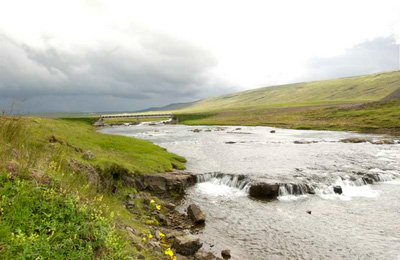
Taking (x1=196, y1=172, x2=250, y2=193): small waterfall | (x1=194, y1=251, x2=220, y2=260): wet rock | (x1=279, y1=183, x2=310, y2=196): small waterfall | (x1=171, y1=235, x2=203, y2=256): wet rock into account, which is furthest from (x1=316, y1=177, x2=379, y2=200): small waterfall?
(x1=171, y1=235, x2=203, y2=256): wet rock

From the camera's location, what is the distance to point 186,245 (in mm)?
13797

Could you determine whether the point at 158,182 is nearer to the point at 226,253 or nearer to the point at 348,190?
the point at 226,253

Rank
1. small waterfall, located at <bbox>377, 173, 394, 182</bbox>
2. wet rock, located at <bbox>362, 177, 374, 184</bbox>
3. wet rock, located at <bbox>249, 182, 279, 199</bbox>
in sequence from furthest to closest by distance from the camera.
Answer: small waterfall, located at <bbox>377, 173, 394, 182</bbox>
wet rock, located at <bbox>362, 177, 374, 184</bbox>
wet rock, located at <bbox>249, 182, 279, 199</bbox>

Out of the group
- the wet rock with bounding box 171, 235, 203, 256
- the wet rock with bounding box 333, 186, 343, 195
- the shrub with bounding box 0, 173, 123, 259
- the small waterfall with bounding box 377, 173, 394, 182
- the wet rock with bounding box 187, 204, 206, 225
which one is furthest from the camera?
the small waterfall with bounding box 377, 173, 394, 182

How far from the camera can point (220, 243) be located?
16.3m

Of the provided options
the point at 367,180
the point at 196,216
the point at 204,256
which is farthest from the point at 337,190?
the point at 204,256

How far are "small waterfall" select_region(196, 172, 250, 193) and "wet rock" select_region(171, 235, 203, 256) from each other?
15243mm

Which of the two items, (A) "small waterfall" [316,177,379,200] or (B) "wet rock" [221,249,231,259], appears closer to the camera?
(B) "wet rock" [221,249,231,259]

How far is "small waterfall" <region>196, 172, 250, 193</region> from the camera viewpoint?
96.9 ft

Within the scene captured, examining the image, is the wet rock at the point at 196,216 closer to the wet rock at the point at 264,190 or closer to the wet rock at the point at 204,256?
the wet rock at the point at 204,256

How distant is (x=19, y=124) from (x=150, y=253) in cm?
906

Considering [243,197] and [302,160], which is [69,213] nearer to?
[243,197]

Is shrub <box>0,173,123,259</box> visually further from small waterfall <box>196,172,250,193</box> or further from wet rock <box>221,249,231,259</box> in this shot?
small waterfall <box>196,172,250,193</box>

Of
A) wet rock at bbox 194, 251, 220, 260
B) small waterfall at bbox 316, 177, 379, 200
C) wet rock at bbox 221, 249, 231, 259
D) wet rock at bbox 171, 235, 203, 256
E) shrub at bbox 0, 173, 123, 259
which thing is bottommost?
small waterfall at bbox 316, 177, 379, 200
